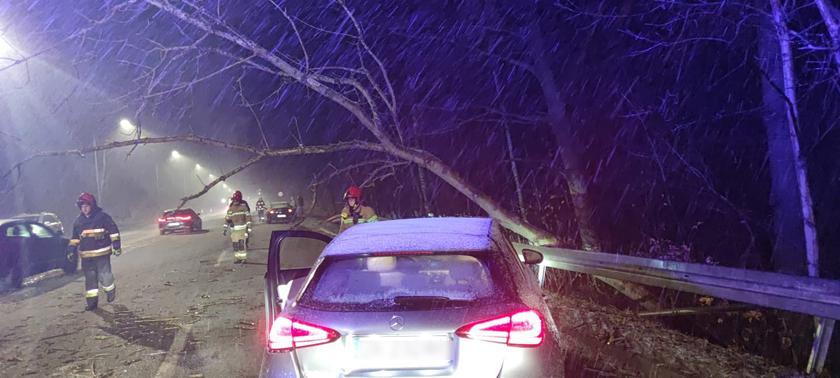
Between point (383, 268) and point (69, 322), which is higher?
point (383, 268)

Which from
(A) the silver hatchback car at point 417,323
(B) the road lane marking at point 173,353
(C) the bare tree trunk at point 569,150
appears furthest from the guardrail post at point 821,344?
(C) the bare tree trunk at point 569,150

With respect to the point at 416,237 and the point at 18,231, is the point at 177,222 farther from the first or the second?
the point at 416,237

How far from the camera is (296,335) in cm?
315

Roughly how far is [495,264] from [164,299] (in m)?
7.56

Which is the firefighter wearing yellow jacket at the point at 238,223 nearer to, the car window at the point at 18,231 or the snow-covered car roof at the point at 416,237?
the car window at the point at 18,231

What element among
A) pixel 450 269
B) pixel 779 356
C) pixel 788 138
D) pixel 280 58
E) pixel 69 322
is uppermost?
pixel 280 58

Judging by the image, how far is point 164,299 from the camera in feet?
30.7

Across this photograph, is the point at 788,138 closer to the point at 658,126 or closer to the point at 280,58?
the point at 658,126

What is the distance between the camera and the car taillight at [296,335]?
3.09 meters

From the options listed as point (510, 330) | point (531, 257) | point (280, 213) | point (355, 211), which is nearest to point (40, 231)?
point (355, 211)

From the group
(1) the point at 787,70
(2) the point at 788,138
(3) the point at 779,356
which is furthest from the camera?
(3) the point at 779,356

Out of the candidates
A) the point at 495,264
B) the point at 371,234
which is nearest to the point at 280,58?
the point at 371,234

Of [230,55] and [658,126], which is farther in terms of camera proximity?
[658,126]

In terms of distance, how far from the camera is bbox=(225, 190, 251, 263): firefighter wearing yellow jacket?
45.8ft
